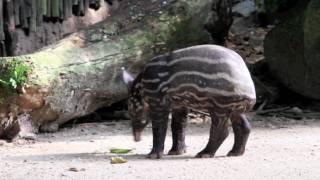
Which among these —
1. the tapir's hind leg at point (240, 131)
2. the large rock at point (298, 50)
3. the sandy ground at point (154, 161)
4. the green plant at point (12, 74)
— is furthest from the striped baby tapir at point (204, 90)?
the large rock at point (298, 50)

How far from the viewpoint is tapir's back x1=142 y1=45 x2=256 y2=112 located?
6996mm

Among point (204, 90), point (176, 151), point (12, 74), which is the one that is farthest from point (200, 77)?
point (12, 74)

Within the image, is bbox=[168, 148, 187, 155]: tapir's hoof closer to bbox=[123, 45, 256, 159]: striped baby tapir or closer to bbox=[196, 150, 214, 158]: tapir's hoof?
bbox=[123, 45, 256, 159]: striped baby tapir

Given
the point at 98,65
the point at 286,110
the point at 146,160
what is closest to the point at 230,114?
the point at 146,160

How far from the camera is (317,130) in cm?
929

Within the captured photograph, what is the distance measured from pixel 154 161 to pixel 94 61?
3.03m

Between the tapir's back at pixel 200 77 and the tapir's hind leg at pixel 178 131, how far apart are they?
0.33 meters

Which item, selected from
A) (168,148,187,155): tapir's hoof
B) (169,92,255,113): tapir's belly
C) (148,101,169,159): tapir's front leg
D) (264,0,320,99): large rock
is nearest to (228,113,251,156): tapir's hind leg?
(169,92,255,113): tapir's belly

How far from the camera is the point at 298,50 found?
36.5 ft

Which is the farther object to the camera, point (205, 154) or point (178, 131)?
point (178, 131)

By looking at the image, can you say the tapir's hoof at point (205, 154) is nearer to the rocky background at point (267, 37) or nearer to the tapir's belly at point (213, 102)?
the tapir's belly at point (213, 102)

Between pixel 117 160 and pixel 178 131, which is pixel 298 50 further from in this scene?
pixel 117 160

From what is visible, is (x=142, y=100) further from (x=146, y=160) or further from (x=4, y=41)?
(x=4, y=41)

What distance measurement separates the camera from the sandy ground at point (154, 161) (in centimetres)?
623
